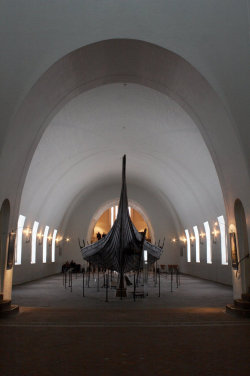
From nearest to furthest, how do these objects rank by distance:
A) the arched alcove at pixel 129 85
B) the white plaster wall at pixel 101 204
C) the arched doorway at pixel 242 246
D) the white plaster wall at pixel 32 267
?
the arched alcove at pixel 129 85 < the arched doorway at pixel 242 246 < the white plaster wall at pixel 32 267 < the white plaster wall at pixel 101 204

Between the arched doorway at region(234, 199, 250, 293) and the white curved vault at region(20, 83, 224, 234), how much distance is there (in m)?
5.39

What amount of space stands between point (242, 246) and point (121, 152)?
12.7m

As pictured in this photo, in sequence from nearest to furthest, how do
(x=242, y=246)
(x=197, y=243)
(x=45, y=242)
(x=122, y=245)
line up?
(x=242, y=246), (x=122, y=245), (x=197, y=243), (x=45, y=242)

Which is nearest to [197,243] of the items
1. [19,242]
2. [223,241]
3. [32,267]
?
[223,241]

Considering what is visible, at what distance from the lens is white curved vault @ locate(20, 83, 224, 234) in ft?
48.3

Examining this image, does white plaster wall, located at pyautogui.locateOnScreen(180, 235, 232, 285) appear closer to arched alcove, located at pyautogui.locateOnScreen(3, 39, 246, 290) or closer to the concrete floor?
arched alcove, located at pyautogui.locateOnScreen(3, 39, 246, 290)

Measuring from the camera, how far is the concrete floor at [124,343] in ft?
15.1

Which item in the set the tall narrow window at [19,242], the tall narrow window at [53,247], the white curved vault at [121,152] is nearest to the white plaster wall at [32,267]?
the tall narrow window at [19,242]

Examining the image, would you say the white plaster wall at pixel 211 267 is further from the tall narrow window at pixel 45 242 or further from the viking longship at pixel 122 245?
the tall narrow window at pixel 45 242

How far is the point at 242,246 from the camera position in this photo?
10.4 meters

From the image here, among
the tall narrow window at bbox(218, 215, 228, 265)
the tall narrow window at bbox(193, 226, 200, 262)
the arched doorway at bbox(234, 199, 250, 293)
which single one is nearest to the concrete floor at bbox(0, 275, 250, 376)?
the arched doorway at bbox(234, 199, 250, 293)

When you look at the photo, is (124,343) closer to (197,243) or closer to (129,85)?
(129,85)

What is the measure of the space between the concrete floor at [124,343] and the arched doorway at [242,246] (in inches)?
52.4

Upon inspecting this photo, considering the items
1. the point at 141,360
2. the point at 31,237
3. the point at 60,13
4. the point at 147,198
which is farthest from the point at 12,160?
the point at 147,198
